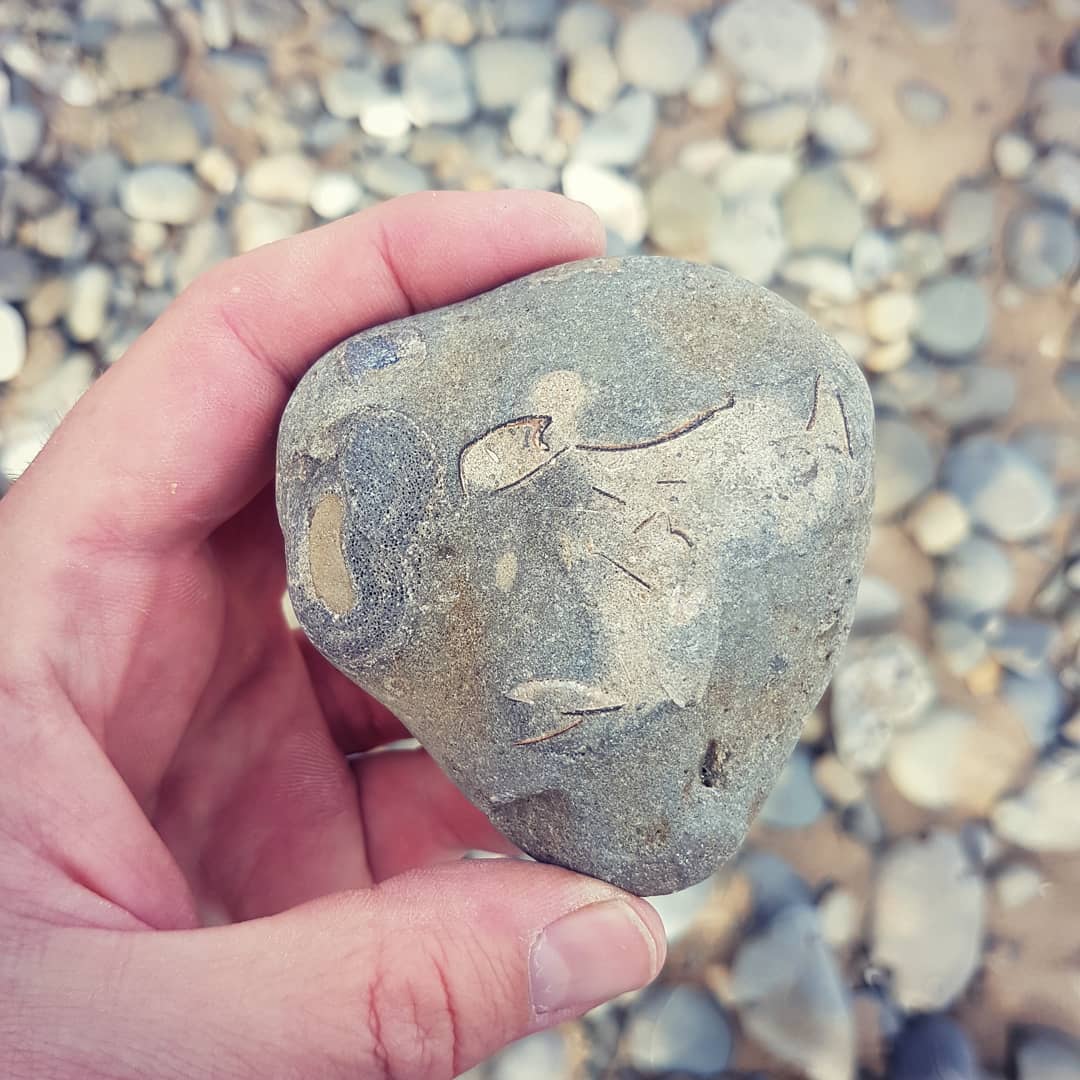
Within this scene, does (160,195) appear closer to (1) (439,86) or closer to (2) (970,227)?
(1) (439,86)

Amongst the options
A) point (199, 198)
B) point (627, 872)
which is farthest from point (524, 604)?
point (199, 198)

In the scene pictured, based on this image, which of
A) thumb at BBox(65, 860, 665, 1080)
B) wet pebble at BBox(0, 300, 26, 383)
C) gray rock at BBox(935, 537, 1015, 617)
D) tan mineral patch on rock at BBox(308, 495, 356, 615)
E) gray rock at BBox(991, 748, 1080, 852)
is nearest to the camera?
thumb at BBox(65, 860, 665, 1080)

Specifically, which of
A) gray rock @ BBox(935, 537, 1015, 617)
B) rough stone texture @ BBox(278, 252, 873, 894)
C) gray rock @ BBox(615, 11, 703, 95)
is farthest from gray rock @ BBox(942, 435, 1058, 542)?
gray rock @ BBox(615, 11, 703, 95)

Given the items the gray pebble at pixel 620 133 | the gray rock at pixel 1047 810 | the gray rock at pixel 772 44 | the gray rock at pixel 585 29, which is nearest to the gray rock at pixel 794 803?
the gray rock at pixel 1047 810

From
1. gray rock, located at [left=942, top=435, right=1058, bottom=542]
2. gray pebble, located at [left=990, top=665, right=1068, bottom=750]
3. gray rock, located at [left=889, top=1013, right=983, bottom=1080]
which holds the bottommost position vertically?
gray rock, located at [left=889, top=1013, right=983, bottom=1080]

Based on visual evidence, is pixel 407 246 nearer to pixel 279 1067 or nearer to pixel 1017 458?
pixel 279 1067

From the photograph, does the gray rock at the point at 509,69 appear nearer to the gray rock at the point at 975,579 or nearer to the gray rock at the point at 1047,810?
the gray rock at the point at 975,579

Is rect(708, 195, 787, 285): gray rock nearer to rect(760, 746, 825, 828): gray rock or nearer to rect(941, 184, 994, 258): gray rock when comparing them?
rect(941, 184, 994, 258): gray rock
